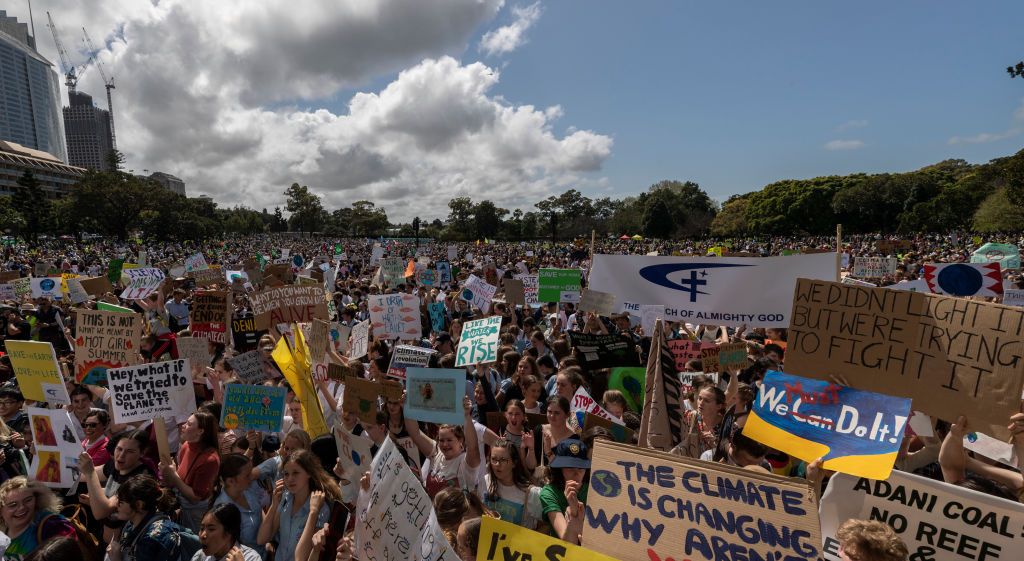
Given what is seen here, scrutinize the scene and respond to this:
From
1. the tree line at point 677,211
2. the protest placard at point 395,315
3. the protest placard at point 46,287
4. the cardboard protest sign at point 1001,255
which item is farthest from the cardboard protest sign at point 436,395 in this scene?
the tree line at point 677,211

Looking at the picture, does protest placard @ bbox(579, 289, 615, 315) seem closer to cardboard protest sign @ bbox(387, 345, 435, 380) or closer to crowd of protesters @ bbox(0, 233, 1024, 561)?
crowd of protesters @ bbox(0, 233, 1024, 561)

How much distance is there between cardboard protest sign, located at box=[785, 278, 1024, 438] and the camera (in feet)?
10.1

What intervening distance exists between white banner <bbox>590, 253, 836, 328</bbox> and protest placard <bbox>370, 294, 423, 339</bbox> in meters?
5.02

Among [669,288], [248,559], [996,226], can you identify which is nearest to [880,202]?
[996,226]

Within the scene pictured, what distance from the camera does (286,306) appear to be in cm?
739

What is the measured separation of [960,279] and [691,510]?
9.51 metres

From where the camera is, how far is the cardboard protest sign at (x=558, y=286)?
1202 cm

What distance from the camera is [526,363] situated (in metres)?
6.42

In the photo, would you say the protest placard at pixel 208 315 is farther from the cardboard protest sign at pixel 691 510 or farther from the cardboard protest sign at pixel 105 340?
the cardboard protest sign at pixel 691 510

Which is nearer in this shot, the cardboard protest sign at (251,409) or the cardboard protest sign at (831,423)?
the cardboard protest sign at (831,423)

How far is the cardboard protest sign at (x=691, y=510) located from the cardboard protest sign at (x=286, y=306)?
5588 millimetres

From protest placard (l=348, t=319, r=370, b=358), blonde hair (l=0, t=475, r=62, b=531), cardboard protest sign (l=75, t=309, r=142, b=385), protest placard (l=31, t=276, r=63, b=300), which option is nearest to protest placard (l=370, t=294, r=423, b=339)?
protest placard (l=348, t=319, r=370, b=358)

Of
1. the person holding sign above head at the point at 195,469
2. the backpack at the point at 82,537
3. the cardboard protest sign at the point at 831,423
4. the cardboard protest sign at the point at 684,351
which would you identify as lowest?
the backpack at the point at 82,537

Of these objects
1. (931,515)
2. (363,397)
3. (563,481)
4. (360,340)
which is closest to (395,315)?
(360,340)
